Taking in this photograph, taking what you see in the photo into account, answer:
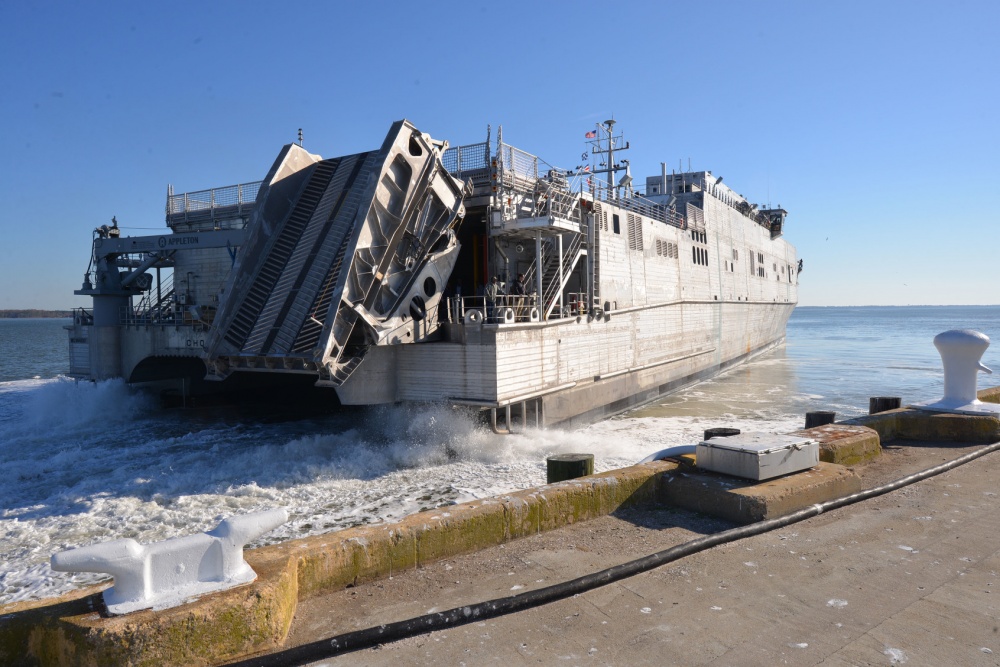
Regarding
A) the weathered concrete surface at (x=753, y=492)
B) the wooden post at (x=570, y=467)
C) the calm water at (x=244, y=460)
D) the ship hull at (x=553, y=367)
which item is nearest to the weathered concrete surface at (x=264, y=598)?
the weathered concrete surface at (x=753, y=492)

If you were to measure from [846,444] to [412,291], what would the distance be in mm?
9703

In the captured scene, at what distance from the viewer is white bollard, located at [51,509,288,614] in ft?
10.6

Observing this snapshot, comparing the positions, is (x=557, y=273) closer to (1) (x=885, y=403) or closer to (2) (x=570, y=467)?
(1) (x=885, y=403)

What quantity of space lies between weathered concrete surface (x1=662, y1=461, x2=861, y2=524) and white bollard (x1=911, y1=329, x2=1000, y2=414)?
4.14m

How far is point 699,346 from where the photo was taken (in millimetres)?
29188

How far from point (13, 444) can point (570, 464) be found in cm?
1850

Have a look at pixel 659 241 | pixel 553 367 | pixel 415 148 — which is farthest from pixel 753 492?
pixel 659 241

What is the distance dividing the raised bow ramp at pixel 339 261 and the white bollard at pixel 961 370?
1027 centimetres

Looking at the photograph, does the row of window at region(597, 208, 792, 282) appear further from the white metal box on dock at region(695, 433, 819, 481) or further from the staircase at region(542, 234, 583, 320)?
the white metal box on dock at region(695, 433, 819, 481)

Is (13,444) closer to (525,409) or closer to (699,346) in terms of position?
(525,409)

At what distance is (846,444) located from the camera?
726 centimetres

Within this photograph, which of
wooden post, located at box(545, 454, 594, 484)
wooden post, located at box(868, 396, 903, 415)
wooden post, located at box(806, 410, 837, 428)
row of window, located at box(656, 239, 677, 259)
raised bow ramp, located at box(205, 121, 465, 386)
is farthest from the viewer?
row of window, located at box(656, 239, 677, 259)

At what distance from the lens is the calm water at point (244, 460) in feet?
36.7

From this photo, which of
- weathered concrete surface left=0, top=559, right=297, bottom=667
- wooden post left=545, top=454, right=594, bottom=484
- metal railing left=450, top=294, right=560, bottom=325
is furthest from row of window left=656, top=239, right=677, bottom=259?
weathered concrete surface left=0, top=559, right=297, bottom=667
